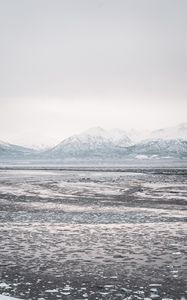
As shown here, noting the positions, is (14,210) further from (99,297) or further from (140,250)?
(99,297)

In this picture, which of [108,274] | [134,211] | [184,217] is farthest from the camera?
[134,211]

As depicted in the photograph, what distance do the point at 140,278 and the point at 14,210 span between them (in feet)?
64.1

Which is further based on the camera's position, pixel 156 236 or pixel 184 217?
pixel 184 217

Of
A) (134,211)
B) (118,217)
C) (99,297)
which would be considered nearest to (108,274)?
(99,297)

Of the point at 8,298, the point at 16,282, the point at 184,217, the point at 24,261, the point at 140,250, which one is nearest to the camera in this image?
the point at 8,298

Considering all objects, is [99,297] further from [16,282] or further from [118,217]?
[118,217]

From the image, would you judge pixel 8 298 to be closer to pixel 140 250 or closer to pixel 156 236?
pixel 140 250

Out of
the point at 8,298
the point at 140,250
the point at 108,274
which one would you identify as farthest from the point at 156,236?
the point at 8,298

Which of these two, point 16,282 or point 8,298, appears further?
point 16,282

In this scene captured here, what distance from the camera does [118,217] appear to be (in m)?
28.3

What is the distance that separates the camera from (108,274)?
14.5 meters

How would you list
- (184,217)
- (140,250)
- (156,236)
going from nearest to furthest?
1. (140,250)
2. (156,236)
3. (184,217)

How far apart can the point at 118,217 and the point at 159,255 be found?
11.2m

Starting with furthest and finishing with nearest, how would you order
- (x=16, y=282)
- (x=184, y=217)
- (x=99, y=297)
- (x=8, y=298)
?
(x=184, y=217)
(x=16, y=282)
(x=99, y=297)
(x=8, y=298)
